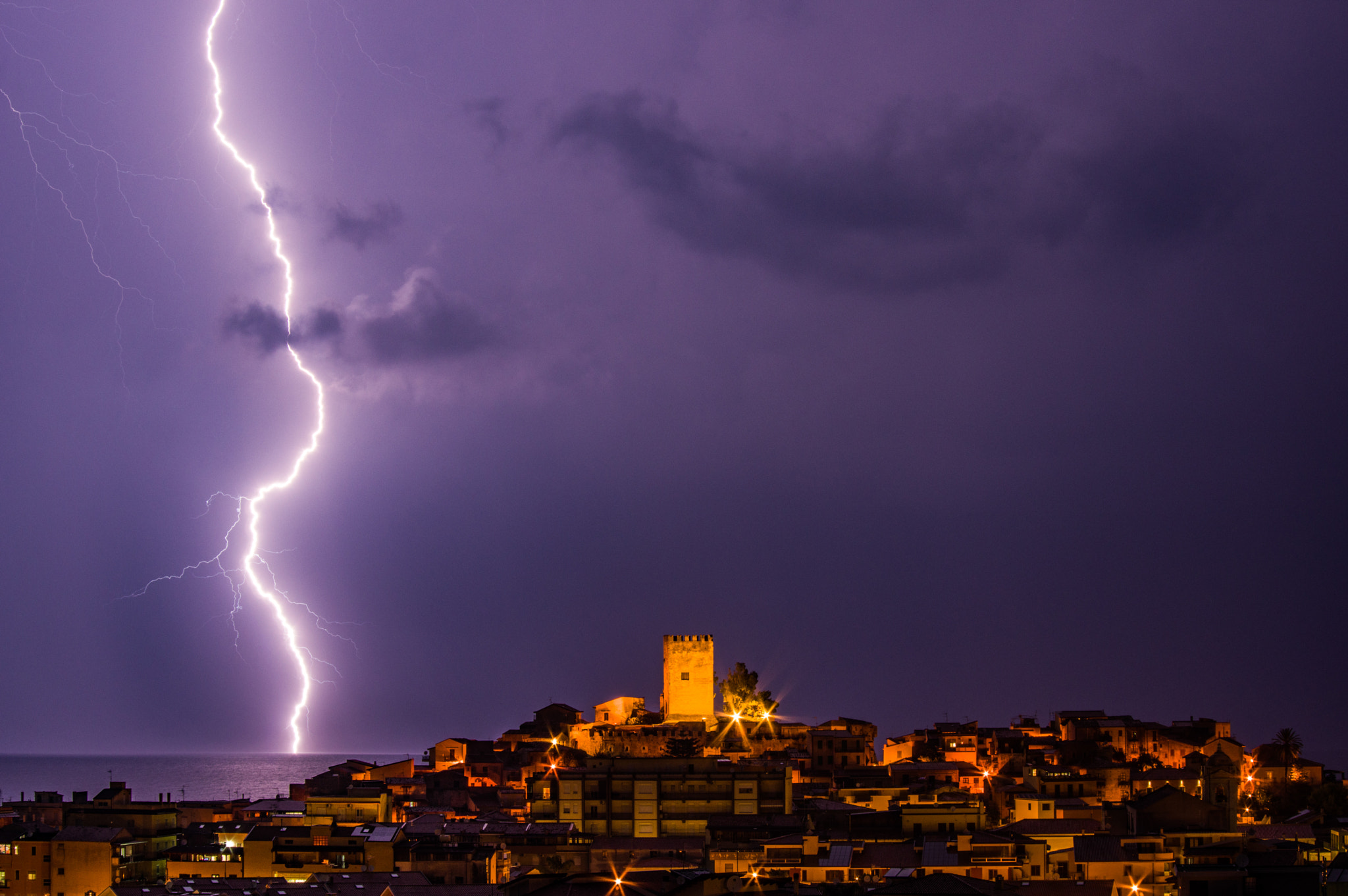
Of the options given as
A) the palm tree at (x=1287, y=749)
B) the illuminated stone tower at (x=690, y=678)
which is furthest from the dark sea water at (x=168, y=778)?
the palm tree at (x=1287, y=749)

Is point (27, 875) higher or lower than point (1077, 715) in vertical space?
lower

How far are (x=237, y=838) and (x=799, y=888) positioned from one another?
713 inches

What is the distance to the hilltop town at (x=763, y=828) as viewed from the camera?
4012cm

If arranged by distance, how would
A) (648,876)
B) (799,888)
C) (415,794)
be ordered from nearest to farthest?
(799,888), (648,876), (415,794)

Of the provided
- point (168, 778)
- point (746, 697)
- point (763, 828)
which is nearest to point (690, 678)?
point (746, 697)

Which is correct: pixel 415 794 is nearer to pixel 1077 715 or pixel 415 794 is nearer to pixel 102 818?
pixel 102 818

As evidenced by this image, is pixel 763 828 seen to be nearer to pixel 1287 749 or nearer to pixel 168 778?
pixel 1287 749

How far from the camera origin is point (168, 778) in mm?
139375

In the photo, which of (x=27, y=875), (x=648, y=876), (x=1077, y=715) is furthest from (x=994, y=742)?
(x=27, y=875)

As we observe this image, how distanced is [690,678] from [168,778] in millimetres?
81393

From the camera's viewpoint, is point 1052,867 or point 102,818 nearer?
point 1052,867

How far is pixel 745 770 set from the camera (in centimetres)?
5444

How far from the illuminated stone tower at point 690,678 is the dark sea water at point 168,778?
83.8ft

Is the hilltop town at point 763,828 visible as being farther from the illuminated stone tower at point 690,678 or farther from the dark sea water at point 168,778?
the dark sea water at point 168,778
